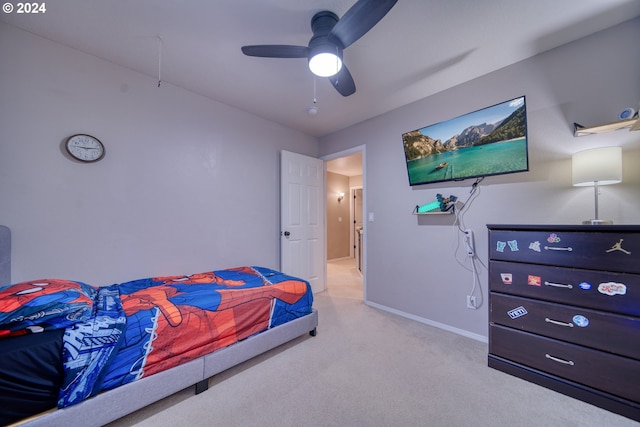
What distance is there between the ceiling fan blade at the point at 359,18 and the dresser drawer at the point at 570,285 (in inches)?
77.1

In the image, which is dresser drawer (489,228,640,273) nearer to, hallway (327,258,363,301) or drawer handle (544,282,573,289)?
drawer handle (544,282,573,289)

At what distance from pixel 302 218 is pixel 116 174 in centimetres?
226

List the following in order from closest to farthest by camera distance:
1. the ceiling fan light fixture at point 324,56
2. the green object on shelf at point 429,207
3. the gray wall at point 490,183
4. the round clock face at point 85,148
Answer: the ceiling fan light fixture at point 324,56 → the gray wall at point 490,183 → the round clock face at point 85,148 → the green object on shelf at point 429,207

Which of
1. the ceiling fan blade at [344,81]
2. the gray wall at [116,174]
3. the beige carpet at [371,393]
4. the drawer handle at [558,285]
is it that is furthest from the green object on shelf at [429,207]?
the gray wall at [116,174]

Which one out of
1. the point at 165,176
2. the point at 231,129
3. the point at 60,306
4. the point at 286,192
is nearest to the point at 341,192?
the point at 286,192

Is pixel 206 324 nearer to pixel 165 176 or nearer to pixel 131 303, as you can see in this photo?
pixel 131 303

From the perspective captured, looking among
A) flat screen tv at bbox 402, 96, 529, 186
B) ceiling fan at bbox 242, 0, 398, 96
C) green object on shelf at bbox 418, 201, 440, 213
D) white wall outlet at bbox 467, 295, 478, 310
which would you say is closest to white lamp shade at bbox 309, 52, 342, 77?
ceiling fan at bbox 242, 0, 398, 96

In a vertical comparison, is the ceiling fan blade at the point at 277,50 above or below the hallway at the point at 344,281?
above

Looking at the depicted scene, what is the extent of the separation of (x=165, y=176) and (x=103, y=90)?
90 centimetres

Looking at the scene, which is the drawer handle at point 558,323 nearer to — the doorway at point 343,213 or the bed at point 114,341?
the bed at point 114,341

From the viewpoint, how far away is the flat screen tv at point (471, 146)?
206cm

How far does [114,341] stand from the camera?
131 centimetres

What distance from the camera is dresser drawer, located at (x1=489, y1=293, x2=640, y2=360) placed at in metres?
1.42

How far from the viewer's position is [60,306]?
4.14 feet
